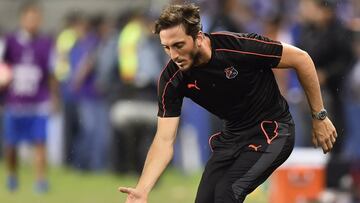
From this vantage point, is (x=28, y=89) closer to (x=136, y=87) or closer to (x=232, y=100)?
(x=136, y=87)

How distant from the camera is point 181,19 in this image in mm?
7195

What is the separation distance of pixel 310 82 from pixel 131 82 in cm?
783

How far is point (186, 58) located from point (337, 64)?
565 centimetres

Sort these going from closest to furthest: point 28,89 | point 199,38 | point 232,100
Result: point 199,38 < point 232,100 < point 28,89

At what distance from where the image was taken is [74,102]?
61.1 feet

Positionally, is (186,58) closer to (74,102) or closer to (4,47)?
(4,47)

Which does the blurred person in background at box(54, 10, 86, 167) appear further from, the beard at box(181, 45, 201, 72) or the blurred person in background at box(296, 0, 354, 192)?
the beard at box(181, 45, 201, 72)

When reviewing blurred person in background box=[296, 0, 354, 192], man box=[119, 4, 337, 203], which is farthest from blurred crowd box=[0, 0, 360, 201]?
man box=[119, 4, 337, 203]

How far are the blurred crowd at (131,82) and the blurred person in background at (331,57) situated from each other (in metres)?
0.01

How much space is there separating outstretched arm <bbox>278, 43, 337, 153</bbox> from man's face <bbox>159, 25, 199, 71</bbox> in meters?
0.75

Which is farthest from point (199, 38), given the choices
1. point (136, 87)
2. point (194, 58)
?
point (136, 87)

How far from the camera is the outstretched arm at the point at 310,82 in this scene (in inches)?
301

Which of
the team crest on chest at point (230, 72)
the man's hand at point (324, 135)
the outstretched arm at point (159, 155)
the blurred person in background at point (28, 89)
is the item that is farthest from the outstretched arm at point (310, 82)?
the blurred person in background at point (28, 89)

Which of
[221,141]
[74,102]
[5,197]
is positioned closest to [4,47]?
[5,197]
